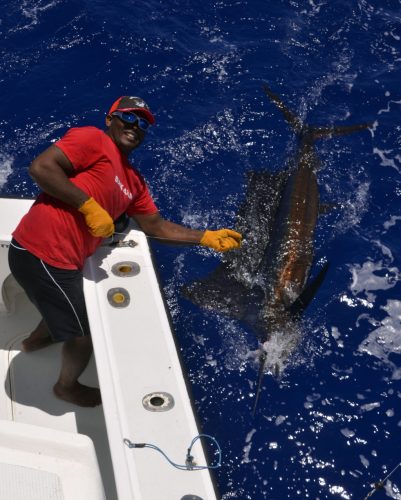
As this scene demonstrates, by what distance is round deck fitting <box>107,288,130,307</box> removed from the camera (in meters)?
3.07

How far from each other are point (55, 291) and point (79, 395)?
0.71m

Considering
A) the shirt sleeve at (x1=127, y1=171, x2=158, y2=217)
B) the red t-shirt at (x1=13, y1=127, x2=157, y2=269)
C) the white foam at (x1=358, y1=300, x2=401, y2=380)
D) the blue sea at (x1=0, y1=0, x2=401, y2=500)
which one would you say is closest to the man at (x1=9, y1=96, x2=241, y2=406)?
the red t-shirt at (x1=13, y1=127, x2=157, y2=269)

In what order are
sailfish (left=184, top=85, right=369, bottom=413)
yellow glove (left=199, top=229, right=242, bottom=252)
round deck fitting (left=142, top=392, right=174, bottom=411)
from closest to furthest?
round deck fitting (left=142, top=392, right=174, bottom=411) → yellow glove (left=199, top=229, right=242, bottom=252) → sailfish (left=184, top=85, right=369, bottom=413)

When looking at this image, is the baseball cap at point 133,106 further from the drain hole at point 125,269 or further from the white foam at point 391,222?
the white foam at point 391,222

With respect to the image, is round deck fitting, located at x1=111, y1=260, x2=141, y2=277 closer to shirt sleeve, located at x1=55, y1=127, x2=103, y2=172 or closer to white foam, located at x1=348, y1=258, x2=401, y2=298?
shirt sleeve, located at x1=55, y1=127, x2=103, y2=172

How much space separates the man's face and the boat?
576 millimetres

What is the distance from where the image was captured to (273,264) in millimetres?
4668

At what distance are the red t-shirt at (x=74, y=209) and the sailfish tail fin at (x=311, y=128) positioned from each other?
126 inches

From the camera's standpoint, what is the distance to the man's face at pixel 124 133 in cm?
307

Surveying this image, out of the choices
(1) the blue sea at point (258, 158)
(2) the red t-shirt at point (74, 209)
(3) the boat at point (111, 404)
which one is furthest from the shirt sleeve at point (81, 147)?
Result: (1) the blue sea at point (258, 158)

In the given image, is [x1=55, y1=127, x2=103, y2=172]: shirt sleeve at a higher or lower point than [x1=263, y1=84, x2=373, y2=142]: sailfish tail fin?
higher

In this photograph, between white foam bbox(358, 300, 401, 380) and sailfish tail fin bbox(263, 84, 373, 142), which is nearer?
white foam bbox(358, 300, 401, 380)

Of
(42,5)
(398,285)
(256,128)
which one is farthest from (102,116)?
(398,285)

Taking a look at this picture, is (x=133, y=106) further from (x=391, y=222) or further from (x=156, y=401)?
(x=391, y=222)
